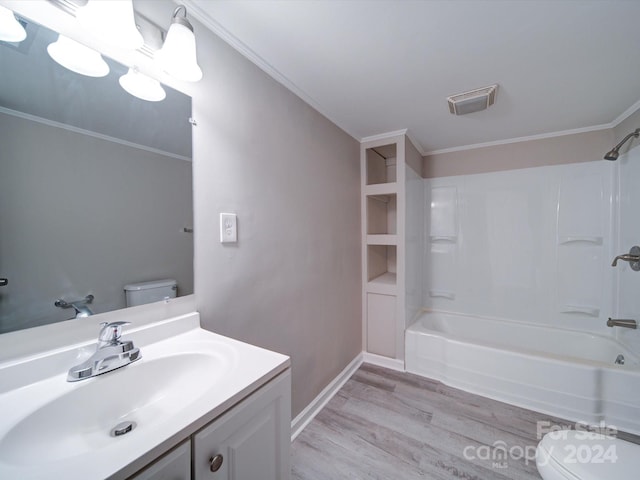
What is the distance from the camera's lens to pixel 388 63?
138cm

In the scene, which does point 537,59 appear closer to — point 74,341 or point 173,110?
point 173,110

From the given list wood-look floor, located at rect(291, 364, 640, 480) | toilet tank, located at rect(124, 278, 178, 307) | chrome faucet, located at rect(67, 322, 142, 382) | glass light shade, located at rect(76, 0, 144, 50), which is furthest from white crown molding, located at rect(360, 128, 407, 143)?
chrome faucet, located at rect(67, 322, 142, 382)

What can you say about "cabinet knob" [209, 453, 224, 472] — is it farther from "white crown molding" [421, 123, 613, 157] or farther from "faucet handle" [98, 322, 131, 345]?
"white crown molding" [421, 123, 613, 157]

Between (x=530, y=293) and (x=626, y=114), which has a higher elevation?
(x=626, y=114)

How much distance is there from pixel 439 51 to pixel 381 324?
2176 mm

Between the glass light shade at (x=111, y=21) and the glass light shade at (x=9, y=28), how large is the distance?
140 mm

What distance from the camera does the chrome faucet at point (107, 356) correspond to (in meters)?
0.67

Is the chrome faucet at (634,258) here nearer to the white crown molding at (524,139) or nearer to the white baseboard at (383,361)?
the white crown molding at (524,139)

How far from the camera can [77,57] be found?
0.75 metres

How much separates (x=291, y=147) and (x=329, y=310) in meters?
1.25

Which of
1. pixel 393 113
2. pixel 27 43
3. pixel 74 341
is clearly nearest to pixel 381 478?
pixel 74 341

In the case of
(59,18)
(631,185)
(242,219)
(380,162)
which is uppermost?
(380,162)

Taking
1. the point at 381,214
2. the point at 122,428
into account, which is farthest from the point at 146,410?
the point at 381,214

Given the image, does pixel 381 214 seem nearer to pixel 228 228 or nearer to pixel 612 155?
pixel 612 155
